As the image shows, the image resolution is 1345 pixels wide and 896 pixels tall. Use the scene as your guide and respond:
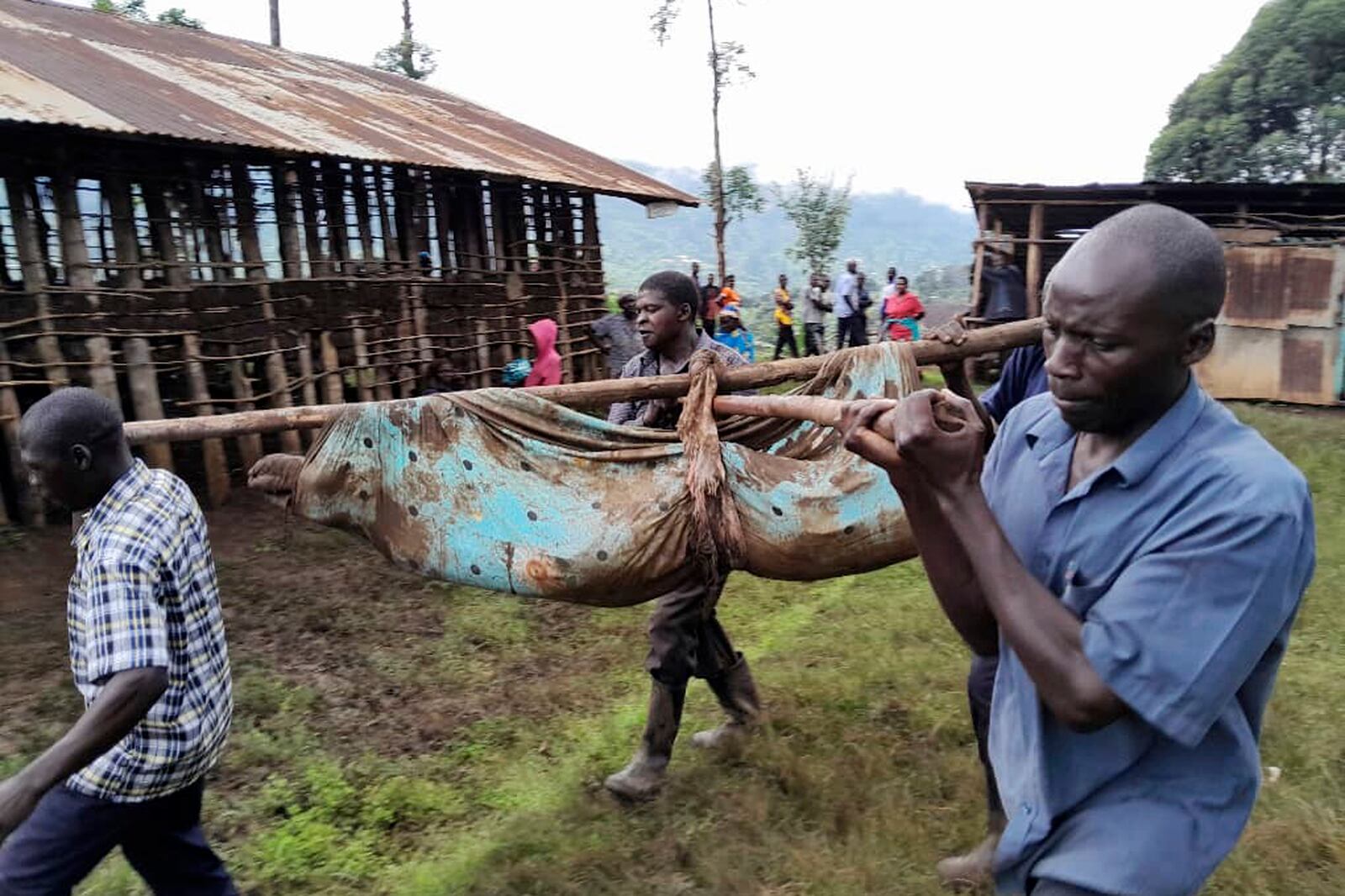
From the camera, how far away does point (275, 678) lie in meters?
4.47

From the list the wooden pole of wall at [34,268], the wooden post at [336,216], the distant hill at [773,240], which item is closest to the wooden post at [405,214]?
the wooden post at [336,216]

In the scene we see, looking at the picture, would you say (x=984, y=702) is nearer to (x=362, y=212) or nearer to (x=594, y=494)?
(x=594, y=494)

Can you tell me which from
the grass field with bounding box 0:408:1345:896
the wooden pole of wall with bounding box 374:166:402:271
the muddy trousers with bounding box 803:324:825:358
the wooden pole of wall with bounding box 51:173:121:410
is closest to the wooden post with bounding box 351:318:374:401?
the wooden pole of wall with bounding box 374:166:402:271

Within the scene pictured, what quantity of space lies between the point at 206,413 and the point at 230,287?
115 cm

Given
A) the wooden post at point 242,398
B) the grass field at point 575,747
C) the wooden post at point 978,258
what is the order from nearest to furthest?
1. the grass field at point 575,747
2. the wooden post at point 242,398
3. the wooden post at point 978,258

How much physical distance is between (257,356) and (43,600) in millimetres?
2797

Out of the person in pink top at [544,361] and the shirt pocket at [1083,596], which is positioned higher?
the shirt pocket at [1083,596]

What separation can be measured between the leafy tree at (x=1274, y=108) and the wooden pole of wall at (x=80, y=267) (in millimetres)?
18109

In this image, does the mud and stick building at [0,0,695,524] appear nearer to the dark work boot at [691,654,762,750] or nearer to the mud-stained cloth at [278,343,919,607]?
the mud-stained cloth at [278,343,919,607]

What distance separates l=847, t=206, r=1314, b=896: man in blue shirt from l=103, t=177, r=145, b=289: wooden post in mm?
7058

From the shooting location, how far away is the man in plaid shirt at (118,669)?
1.91 m

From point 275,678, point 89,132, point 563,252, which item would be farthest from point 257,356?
point 563,252

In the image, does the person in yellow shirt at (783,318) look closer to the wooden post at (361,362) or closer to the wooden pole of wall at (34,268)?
the wooden post at (361,362)

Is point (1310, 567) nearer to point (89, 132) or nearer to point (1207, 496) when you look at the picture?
point (1207, 496)
